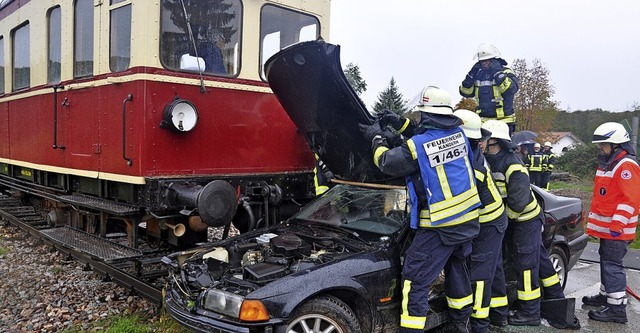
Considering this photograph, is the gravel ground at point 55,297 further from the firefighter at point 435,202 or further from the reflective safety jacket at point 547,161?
the reflective safety jacket at point 547,161

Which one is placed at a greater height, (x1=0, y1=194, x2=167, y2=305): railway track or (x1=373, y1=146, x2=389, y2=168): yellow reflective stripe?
(x1=373, y1=146, x2=389, y2=168): yellow reflective stripe

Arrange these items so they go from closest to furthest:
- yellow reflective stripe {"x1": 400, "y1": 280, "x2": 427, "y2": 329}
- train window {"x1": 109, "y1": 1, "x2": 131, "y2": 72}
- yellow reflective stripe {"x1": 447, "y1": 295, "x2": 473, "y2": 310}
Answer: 1. yellow reflective stripe {"x1": 400, "y1": 280, "x2": 427, "y2": 329}
2. yellow reflective stripe {"x1": 447, "y1": 295, "x2": 473, "y2": 310}
3. train window {"x1": 109, "y1": 1, "x2": 131, "y2": 72}

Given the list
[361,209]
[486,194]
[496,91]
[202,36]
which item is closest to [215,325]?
[361,209]

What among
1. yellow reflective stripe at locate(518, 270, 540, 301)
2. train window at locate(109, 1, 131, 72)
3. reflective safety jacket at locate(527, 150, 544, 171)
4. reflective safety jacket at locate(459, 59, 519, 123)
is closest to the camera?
yellow reflective stripe at locate(518, 270, 540, 301)

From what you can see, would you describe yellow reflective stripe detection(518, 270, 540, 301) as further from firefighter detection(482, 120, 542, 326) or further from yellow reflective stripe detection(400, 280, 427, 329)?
yellow reflective stripe detection(400, 280, 427, 329)

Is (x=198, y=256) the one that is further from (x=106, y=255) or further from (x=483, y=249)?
(x=483, y=249)

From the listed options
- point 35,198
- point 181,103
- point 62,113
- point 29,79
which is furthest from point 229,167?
point 35,198

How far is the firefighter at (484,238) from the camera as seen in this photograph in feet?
13.9

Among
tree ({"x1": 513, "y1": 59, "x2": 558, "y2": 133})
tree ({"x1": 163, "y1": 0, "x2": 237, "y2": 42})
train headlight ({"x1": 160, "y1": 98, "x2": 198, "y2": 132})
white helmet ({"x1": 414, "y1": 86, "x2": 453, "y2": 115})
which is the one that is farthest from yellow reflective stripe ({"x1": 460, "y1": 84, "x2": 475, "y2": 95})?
tree ({"x1": 513, "y1": 59, "x2": 558, "y2": 133})

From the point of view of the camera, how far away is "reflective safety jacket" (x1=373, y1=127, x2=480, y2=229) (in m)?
3.79

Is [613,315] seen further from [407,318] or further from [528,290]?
[407,318]

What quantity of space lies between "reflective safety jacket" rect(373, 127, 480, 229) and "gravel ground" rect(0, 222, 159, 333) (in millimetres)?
2695

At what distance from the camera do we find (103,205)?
5.38 metres

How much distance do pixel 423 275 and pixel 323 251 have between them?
0.78m
